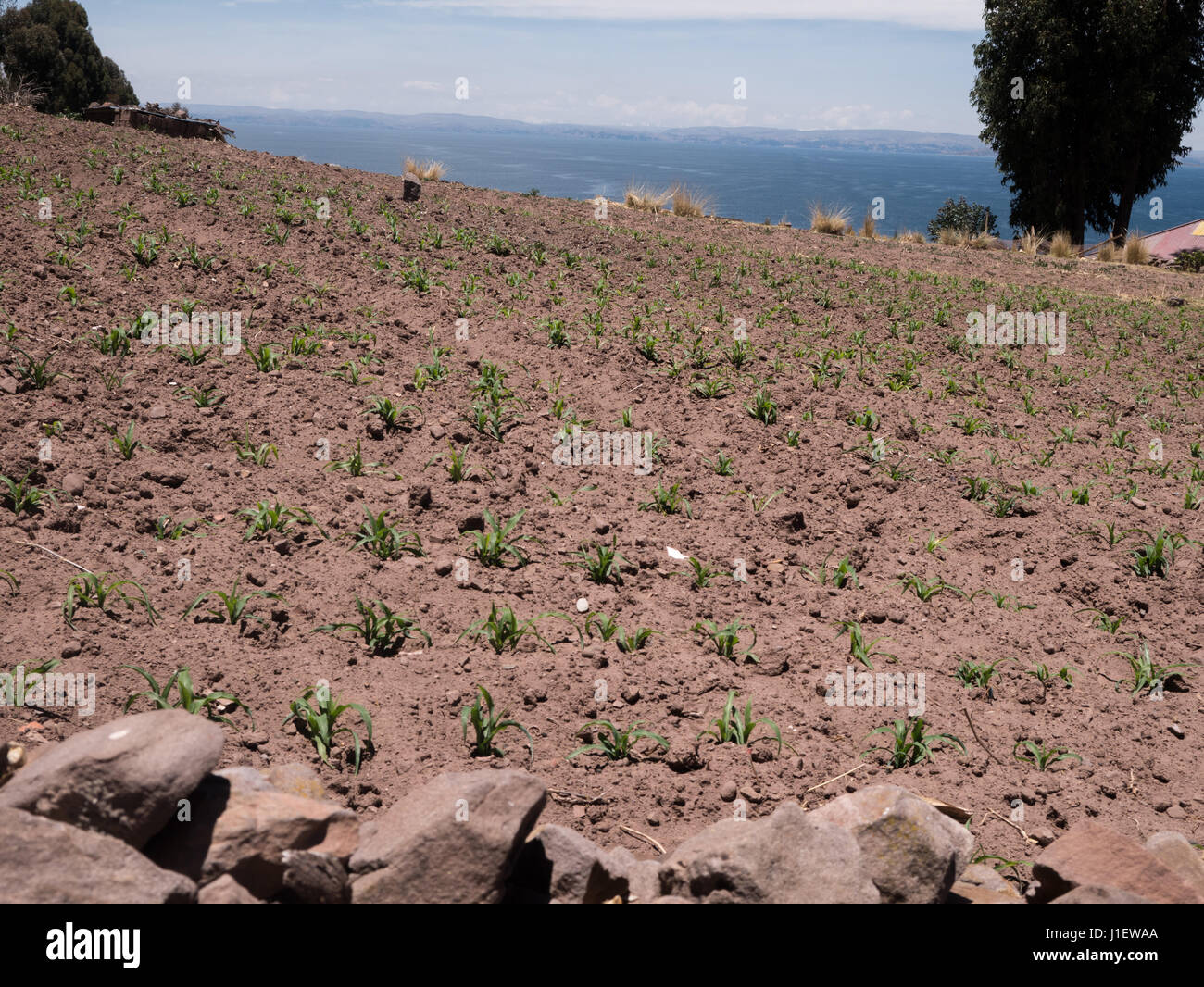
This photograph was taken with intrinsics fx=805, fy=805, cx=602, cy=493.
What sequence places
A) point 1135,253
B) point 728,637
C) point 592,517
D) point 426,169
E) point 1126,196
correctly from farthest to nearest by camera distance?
point 1126,196, point 1135,253, point 426,169, point 592,517, point 728,637

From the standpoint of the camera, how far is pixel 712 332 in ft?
28.0

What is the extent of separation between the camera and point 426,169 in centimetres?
1752

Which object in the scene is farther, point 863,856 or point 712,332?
point 712,332

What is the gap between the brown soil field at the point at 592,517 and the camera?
3.42 m

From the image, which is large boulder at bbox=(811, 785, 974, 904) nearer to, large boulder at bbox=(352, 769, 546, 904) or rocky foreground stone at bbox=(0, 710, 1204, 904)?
rocky foreground stone at bbox=(0, 710, 1204, 904)

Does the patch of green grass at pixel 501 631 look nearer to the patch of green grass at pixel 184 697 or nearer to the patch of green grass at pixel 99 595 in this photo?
the patch of green grass at pixel 184 697

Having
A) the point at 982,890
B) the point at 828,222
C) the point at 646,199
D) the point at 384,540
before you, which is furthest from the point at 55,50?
the point at 982,890

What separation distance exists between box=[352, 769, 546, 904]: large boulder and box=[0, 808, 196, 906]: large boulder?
478mm

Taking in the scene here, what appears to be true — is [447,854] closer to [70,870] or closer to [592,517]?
[70,870]

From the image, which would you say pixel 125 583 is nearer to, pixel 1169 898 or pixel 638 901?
pixel 638 901

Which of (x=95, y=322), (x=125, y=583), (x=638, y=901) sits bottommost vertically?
(x=638, y=901)

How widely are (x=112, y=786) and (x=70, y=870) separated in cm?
21
